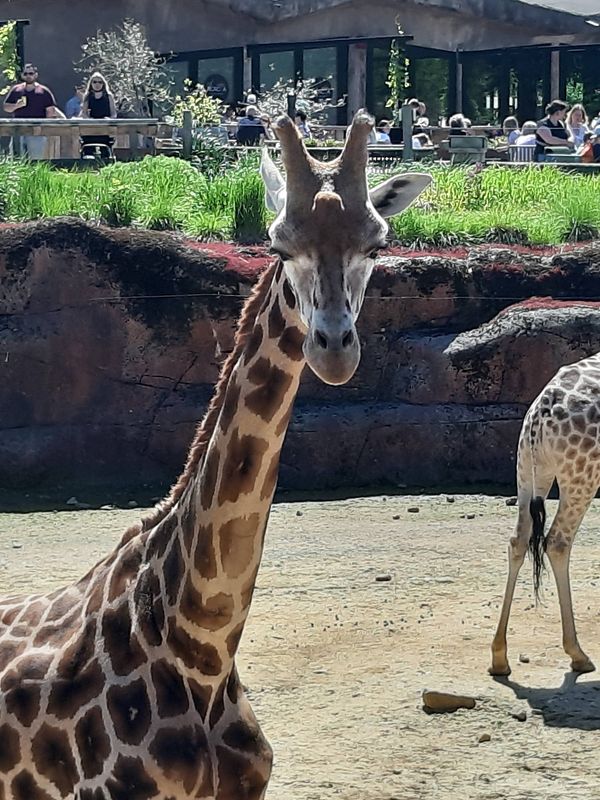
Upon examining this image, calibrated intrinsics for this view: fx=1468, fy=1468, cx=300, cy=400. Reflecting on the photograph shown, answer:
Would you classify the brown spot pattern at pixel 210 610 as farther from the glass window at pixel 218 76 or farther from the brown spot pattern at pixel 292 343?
the glass window at pixel 218 76

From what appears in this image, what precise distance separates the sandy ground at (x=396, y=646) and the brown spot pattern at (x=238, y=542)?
201 centimetres

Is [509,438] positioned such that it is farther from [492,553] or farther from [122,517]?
[122,517]

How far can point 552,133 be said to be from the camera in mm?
19094

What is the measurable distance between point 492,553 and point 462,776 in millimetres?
3099

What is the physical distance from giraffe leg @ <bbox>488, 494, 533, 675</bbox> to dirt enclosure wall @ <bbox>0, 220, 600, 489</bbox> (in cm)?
323

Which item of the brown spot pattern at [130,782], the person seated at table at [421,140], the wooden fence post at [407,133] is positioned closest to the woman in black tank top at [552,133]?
the person seated at table at [421,140]

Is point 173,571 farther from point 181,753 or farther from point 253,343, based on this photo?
point 253,343

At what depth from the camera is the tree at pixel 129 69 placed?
2061cm

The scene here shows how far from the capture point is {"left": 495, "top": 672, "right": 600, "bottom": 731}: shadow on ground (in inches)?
238

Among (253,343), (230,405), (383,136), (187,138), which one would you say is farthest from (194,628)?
(383,136)

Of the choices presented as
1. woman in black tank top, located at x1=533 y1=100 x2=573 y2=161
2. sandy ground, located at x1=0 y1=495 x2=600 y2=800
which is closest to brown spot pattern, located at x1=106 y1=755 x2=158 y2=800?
sandy ground, located at x1=0 y1=495 x2=600 y2=800

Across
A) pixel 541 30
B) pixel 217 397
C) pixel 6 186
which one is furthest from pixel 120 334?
pixel 541 30

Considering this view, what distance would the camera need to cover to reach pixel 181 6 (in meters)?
23.0

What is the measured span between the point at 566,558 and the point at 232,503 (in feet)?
12.0
